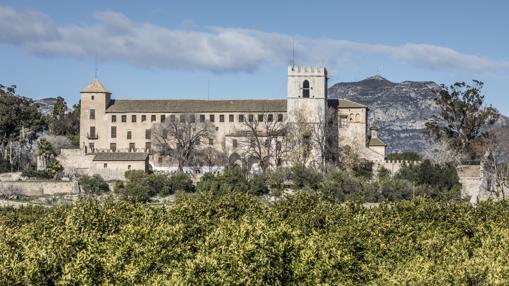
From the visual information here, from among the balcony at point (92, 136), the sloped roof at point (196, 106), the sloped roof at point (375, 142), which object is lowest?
the sloped roof at point (375, 142)

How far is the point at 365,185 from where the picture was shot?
236ft

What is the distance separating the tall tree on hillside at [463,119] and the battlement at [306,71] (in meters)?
10.4

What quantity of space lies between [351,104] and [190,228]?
47.2 m

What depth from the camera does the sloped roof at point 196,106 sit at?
8806cm

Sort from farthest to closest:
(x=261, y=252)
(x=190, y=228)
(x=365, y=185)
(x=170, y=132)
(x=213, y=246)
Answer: (x=170, y=132), (x=365, y=185), (x=190, y=228), (x=213, y=246), (x=261, y=252)

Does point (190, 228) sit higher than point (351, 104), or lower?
lower

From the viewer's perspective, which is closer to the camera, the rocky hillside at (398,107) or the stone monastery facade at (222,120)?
the stone monastery facade at (222,120)

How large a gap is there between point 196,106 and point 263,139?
24.0ft

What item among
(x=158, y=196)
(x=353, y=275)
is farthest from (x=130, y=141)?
(x=353, y=275)

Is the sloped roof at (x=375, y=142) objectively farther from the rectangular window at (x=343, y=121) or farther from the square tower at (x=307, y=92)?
the square tower at (x=307, y=92)

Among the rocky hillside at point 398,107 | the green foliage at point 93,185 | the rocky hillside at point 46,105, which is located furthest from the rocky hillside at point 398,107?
the green foliage at point 93,185

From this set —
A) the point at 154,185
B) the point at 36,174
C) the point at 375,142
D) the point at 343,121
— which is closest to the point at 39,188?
the point at 36,174

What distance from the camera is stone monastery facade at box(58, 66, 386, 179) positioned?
8412 centimetres

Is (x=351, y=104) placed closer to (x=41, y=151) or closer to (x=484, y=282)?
(x=41, y=151)
